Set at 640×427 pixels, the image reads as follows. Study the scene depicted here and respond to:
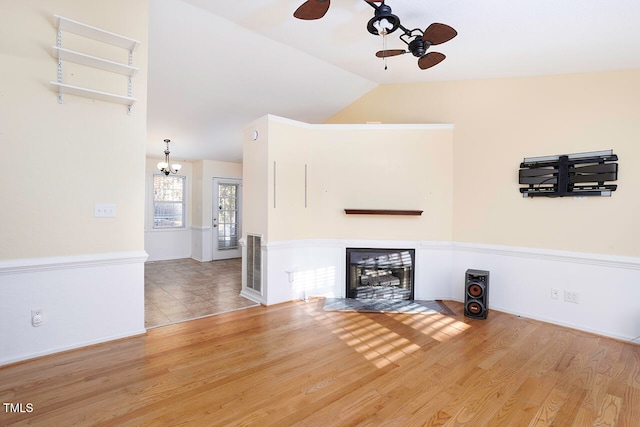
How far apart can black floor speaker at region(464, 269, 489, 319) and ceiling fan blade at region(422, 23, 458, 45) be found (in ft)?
8.16

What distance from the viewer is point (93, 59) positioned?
8.32ft

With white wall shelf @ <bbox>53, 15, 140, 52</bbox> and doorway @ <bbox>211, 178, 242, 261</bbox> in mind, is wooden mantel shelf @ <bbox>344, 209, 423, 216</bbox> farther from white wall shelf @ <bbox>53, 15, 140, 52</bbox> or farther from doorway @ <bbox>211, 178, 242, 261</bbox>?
doorway @ <bbox>211, 178, 242, 261</bbox>

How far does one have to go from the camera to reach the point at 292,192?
416cm

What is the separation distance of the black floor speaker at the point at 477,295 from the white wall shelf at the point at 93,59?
3.92 metres

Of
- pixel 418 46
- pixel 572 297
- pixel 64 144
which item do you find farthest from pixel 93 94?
pixel 572 297

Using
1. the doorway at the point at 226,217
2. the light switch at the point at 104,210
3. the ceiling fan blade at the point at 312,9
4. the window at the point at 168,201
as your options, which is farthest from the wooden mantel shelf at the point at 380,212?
the window at the point at 168,201

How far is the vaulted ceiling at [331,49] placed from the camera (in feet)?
8.45

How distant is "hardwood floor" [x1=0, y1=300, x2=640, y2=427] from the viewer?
1.89 meters

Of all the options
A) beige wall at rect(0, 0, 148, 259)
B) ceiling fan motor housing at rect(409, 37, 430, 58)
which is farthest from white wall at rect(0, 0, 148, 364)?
ceiling fan motor housing at rect(409, 37, 430, 58)

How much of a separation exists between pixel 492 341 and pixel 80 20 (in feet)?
15.0

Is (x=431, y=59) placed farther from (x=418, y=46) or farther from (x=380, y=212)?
(x=380, y=212)

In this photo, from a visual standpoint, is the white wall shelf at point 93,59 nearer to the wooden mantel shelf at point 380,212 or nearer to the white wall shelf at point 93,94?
the white wall shelf at point 93,94

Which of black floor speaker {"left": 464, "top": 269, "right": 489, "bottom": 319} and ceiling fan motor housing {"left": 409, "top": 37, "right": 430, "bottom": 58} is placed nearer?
ceiling fan motor housing {"left": 409, "top": 37, "right": 430, "bottom": 58}

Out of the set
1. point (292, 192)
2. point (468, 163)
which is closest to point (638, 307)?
point (468, 163)
